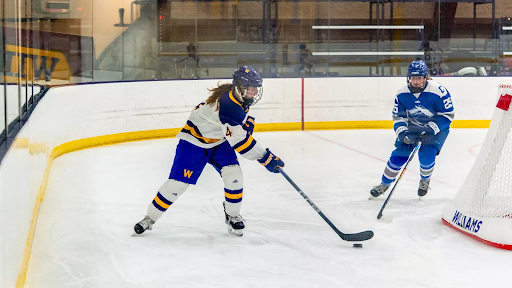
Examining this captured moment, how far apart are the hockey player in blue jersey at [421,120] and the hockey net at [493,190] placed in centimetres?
77

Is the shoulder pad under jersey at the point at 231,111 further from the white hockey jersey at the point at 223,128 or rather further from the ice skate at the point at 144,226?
the ice skate at the point at 144,226

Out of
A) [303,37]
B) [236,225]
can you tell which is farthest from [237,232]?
[303,37]

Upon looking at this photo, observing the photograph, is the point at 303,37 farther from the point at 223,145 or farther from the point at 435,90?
the point at 223,145

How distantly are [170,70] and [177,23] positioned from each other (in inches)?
32.7

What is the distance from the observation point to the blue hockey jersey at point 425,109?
4.26 meters

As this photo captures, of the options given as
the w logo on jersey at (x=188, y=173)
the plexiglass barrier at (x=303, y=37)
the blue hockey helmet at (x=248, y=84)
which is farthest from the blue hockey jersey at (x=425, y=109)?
the plexiglass barrier at (x=303, y=37)

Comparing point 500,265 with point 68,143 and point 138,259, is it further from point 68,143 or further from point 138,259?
point 68,143

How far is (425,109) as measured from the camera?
170 inches

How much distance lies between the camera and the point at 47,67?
6.23 metres

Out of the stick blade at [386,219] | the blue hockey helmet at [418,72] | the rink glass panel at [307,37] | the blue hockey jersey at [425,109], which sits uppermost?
the rink glass panel at [307,37]

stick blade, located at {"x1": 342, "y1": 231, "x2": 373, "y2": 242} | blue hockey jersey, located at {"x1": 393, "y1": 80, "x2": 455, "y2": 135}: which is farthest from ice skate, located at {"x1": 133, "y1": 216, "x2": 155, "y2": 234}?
blue hockey jersey, located at {"x1": 393, "y1": 80, "x2": 455, "y2": 135}

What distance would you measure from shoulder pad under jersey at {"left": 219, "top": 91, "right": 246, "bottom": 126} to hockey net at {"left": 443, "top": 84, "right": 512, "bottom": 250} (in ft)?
4.41

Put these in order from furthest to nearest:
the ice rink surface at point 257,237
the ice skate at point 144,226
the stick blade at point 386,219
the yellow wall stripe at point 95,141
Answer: the yellow wall stripe at point 95,141 → the stick blade at point 386,219 → the ice skate at point 144,226 → the ice rink surface at point 257,237

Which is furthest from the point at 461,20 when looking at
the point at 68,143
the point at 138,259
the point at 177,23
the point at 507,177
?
the point at 138,259
